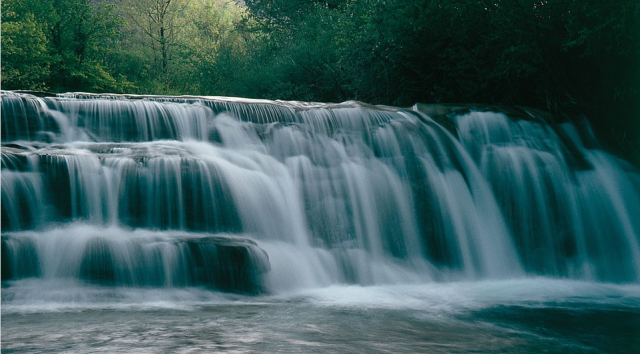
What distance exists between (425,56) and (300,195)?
668 cm

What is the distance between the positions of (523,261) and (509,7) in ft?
17.6

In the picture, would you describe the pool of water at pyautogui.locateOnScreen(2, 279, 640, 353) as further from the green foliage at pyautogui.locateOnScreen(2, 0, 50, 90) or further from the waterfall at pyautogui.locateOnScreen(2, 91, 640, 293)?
the green foliage at pyautogui.locateOnScreen(2, 0, 50, 90)

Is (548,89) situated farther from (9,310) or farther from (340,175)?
(9,310)

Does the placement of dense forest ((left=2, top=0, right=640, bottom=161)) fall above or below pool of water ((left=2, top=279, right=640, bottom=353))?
above

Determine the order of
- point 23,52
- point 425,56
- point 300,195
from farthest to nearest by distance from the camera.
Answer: point 23,52
point 425,56
point 300,195

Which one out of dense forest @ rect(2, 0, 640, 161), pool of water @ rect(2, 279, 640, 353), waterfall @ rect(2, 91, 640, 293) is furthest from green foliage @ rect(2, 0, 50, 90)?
pool of water @ rect(2, 279, 640, 353)

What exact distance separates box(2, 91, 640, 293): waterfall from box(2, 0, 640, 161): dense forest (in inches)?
39.2

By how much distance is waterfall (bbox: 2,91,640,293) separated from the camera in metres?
7.32

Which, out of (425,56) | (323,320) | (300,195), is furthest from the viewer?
(425,56)

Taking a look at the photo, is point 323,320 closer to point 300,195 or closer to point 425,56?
point 300,195

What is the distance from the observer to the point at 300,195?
900cm

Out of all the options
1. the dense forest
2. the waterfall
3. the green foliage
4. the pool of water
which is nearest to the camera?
the pool of water

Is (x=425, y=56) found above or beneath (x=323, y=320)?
above

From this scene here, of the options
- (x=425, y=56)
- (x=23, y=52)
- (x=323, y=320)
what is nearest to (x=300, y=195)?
(x=323, y=320)
